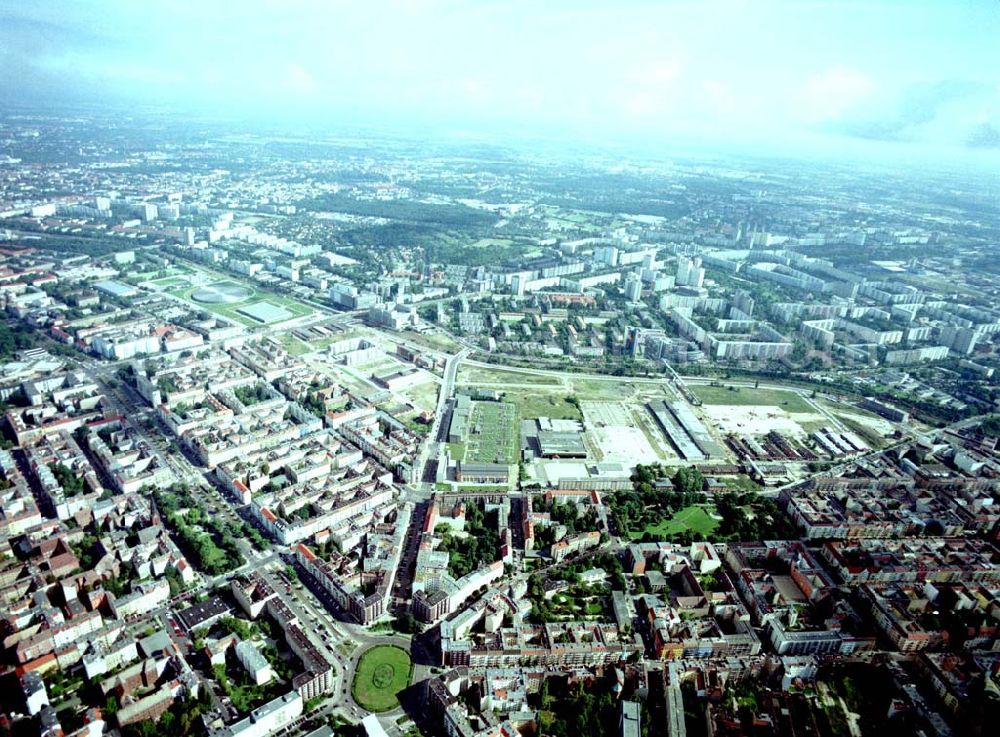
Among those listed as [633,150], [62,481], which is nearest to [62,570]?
[62,481]

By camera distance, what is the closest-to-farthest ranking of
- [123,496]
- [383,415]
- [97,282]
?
[123,496] → [383,415] → [97,282]

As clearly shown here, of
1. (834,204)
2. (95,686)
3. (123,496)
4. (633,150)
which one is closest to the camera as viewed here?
(95,686)

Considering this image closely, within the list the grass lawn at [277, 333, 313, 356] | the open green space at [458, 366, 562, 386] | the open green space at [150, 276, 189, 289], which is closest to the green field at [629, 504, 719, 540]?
the open green space at [458, 366, 562, 386]

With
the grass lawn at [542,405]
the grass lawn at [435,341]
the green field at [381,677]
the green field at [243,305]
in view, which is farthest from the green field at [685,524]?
the green field at [243,305]

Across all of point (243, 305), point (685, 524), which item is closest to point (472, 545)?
point (685, 524)

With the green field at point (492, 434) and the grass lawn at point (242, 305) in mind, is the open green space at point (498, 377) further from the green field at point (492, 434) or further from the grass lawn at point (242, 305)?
the grass lawn at point (242, 305)

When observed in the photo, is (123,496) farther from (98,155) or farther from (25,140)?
(25,140)
